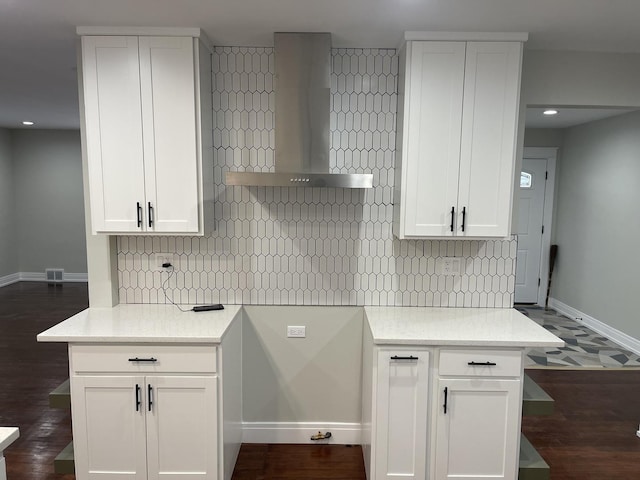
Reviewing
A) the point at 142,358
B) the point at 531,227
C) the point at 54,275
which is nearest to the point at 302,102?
the point at 142,358

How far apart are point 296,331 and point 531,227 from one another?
4621 millimetres

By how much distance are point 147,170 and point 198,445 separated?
1.52 metres

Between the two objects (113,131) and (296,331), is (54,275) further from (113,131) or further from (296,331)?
(296,331)

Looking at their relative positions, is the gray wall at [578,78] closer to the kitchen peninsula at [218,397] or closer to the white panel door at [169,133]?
the kitchen peninsula at [218,397]

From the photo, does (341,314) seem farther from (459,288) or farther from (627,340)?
(627,340)

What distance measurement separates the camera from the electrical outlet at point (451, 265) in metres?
2.81

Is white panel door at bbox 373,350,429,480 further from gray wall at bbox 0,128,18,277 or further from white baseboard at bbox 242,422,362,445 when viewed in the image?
gray wall at bbox 0,128,18,277

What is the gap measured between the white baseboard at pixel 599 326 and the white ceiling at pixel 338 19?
328cm

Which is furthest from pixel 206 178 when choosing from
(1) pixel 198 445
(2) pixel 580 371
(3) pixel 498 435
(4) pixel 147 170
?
(2) pixel 580 371

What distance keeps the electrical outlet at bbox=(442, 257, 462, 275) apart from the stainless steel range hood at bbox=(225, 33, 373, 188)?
3.34 ft

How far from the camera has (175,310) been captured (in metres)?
2.69

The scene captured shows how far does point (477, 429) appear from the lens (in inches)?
89.4

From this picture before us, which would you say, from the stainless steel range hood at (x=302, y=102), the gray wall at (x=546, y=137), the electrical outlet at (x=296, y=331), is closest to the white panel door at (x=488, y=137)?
the stainless steel range hood at (x=302, y=102)

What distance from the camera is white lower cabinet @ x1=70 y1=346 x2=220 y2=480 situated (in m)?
2.21
